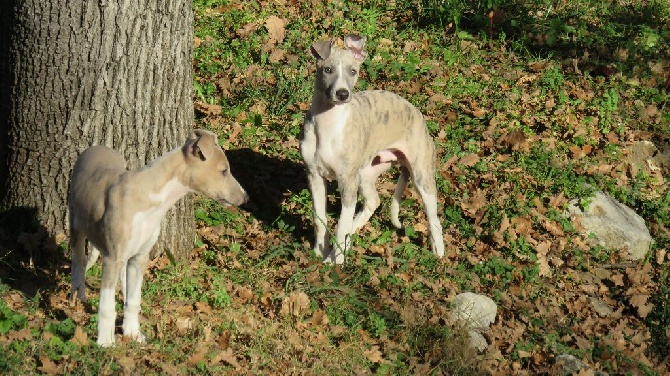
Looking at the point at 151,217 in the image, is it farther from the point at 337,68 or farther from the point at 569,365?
the point at 569,365

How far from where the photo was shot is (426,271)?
8.54 m

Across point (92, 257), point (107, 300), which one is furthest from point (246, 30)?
point (107, 300)

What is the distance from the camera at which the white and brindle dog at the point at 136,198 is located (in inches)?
232

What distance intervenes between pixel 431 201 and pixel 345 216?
40.0 inches

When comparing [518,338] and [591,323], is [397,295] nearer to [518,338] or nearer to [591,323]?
[518,338]

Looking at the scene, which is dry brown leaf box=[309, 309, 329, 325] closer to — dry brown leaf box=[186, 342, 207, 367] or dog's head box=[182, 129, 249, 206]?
dry brown leaf box=[186, 342, 207, 367]

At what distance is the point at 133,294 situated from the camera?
20.7 ft

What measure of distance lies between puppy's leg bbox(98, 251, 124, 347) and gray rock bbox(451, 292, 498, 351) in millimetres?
2918

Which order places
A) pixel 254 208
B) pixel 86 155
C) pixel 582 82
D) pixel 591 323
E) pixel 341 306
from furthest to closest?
1. pixel 582 82
2. pixel 254 208
3. pixel 591 323
4. pixel 341 306
5. pixel 86 155

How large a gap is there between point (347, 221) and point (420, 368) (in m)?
1.80

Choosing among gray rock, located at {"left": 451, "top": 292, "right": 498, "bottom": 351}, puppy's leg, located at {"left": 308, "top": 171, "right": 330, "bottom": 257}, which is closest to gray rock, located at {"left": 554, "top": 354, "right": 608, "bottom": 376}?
gray rock, located at {"left": 451, "top": 292, "right": 498, "bottom": 351}

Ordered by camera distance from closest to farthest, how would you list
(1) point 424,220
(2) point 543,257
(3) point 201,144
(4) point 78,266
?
(3) point 201,144
(4) point 78,266
(2) point 543,257
(1) point 424,220

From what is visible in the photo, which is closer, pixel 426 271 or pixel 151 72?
pixel 151 72

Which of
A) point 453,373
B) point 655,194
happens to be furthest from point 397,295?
point 655,194
